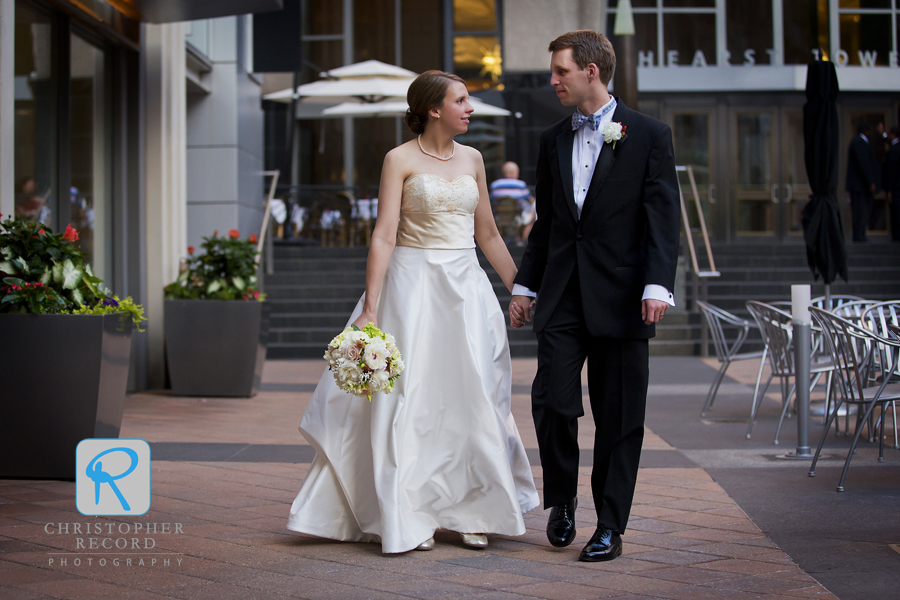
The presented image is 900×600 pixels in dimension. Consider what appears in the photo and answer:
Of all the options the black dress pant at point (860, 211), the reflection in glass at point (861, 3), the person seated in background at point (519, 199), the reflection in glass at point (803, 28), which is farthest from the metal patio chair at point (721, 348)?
the reflection in glass at point (861, 3)

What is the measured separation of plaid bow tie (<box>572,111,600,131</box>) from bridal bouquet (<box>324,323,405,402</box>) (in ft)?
3.34

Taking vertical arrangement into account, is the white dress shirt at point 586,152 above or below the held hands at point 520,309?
above

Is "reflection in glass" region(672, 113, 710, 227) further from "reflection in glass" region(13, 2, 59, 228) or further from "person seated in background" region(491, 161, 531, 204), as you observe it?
"reflection in glass" region(13, 2, 59, 228)

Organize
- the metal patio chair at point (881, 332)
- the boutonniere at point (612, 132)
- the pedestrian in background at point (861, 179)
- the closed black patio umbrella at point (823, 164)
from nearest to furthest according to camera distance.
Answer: the boutonniere at point (612, 132) < the metal patio chair at point (881, 332) < the closed black patio umbrella at point (823, 164) < the pedestrian in background at point (861, 179)

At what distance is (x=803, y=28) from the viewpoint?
18406 millimetres

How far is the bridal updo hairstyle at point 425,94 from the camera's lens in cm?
359

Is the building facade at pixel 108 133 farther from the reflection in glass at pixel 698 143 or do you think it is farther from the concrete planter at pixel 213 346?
the reflection in glass at pixel 698 143

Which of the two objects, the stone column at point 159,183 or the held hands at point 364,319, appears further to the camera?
Result: the stone column at point 159,183

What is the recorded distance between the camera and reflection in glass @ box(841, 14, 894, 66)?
59.4ft

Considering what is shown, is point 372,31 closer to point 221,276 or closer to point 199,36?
point 199,36

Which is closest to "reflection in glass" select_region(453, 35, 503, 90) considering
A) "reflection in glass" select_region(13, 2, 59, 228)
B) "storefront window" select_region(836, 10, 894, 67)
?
"storefront window" select_region(836, 10, 894, 67)

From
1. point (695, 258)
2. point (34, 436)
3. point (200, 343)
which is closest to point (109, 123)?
point (200, 343)

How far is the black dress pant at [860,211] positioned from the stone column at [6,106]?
12899 mm

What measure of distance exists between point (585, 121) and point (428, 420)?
3.98 feet
